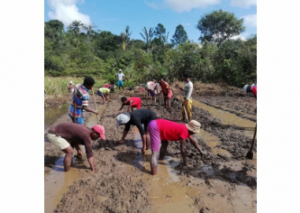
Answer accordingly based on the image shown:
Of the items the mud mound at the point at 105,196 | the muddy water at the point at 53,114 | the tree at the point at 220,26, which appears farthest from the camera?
the tree at the point at 220,26

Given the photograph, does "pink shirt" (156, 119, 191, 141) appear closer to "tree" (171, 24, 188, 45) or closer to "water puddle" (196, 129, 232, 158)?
"water puddle" (196, 129, 232, 158)

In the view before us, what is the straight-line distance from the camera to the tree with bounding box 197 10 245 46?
86.7ft

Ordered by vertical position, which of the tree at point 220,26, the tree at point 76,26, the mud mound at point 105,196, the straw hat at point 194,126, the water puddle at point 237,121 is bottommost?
the mud mound at point 105,196

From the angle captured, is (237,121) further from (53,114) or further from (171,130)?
(53,114)

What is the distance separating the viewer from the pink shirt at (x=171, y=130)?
340 cm

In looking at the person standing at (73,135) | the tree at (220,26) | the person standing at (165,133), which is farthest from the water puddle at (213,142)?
the tree at (220,26)

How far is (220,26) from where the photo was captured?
27.3 meters

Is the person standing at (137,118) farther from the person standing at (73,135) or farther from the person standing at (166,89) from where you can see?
the person standing at (166,89)

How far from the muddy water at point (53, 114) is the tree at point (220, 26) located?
23.4m

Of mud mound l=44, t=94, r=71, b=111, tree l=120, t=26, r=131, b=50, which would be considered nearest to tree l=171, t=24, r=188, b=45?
tree l=120, t=26, r=131, b=50

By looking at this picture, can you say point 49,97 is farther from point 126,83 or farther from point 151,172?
point 151,172

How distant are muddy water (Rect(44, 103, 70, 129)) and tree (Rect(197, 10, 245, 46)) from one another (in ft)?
76.7

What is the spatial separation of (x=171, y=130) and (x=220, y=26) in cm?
2770
